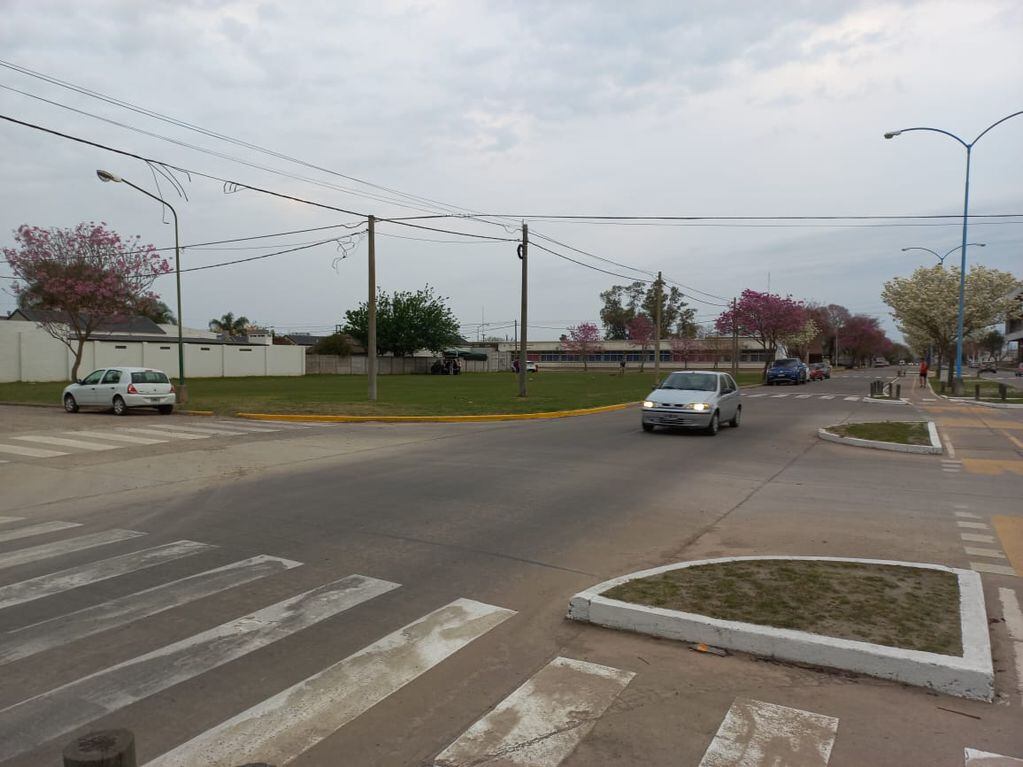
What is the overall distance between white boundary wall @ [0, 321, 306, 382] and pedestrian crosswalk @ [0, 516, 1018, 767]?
43.1m

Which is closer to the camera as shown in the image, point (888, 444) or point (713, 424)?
point (888, 444)

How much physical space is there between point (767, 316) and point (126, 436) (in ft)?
149

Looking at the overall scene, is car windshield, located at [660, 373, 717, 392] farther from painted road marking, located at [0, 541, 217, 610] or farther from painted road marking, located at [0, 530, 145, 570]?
painted road marking, located at [0, 530, 145, 570]

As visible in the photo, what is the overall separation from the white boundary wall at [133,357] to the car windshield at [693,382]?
38.8 meters

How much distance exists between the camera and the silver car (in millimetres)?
15859

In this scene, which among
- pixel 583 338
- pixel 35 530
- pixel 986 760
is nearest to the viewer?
pixel 986 760

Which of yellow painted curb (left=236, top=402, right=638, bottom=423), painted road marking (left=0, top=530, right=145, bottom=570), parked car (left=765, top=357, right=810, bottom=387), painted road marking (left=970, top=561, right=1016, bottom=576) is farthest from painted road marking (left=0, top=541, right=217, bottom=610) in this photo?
parked car (left=765, top=357, right=810, bottom=387)

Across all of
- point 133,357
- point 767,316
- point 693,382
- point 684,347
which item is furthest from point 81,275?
point 684,347

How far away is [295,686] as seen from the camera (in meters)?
3.79

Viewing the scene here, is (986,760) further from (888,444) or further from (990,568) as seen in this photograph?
(888,444)

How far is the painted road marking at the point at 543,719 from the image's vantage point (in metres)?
3.11

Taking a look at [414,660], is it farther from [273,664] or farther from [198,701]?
[198,701]

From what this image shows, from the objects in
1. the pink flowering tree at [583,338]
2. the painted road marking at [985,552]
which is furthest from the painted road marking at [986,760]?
the pink flowering tree at [583,338]

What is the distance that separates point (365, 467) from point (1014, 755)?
31.2 ft
